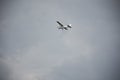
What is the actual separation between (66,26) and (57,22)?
746cm

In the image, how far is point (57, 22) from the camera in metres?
158

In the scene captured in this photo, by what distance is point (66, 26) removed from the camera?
16262cm
